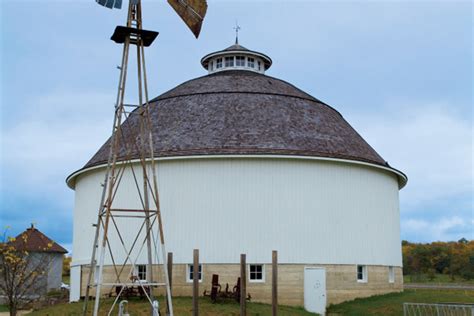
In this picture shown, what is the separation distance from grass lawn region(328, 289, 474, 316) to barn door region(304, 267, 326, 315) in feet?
1.71

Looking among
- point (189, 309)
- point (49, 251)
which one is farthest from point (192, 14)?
point (49, 251)

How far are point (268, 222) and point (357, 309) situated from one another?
16.1ft

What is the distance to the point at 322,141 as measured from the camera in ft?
89.9

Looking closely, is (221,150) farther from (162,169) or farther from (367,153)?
(367,153)

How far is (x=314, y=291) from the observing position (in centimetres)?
2506

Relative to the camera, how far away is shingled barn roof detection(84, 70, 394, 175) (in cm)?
2611

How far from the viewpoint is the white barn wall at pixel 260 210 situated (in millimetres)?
25172

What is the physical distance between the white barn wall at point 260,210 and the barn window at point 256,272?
34 cm

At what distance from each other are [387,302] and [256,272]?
541 cm

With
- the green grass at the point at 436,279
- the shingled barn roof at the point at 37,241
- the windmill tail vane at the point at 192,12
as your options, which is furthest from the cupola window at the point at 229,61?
the green grass at the point at 436,279

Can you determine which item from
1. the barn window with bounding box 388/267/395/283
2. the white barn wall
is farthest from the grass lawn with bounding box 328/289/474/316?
the white barn wall

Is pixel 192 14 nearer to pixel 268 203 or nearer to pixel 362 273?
pixel 268 203

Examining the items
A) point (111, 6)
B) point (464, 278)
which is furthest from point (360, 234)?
point (464, 278)

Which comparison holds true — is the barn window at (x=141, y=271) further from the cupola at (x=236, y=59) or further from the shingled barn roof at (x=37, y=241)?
the shingled barn roof at (x=37, y=241)
